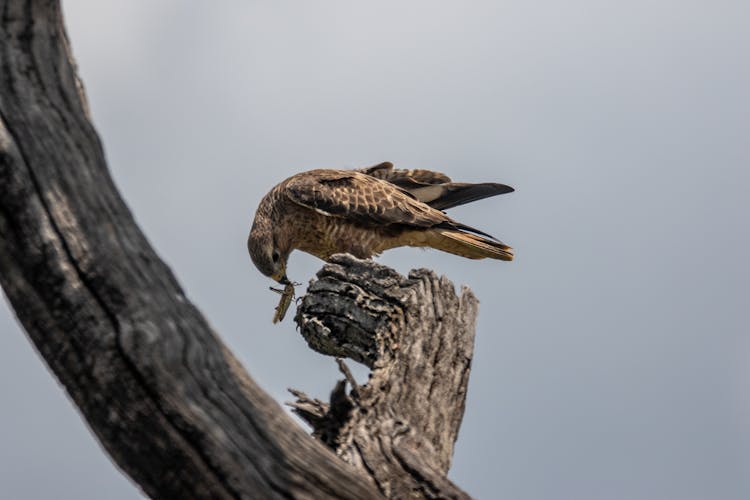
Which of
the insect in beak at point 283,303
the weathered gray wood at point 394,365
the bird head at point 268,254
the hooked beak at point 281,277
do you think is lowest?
the weathered gray wood at point 394,365

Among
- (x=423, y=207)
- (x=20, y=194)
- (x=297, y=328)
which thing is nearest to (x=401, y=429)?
(x=20, y=194)

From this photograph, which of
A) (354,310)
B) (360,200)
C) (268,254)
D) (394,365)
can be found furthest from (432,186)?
(394,365)

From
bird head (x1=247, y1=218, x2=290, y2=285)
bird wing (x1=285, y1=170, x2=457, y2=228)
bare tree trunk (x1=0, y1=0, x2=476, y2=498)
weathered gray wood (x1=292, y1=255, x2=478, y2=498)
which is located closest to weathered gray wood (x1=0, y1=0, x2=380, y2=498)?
bare tree trunk (x1=0, y1=0, x2=476, y2=498)

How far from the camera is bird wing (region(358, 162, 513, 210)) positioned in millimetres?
9781

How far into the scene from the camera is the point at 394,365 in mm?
5312

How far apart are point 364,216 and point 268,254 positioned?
3.97 feet

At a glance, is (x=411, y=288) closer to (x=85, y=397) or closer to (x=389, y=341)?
(x=389, y=341)

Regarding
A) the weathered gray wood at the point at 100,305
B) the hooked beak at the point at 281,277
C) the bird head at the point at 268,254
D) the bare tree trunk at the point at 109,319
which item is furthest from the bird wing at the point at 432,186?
the weathered gray wood at the point at 100,305

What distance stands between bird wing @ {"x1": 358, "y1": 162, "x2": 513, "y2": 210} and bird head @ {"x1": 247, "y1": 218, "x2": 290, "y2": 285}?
114cm

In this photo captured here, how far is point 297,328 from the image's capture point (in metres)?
7.06

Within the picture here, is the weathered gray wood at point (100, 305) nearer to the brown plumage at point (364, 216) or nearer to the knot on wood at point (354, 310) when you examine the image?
the knot on wood at point (354, 310)

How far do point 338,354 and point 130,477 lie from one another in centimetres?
318

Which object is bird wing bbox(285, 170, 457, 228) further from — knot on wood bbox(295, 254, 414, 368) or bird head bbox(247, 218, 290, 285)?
knot on wood bbox(295, 254, 414, 368)

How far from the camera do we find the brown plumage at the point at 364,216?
946 cm
